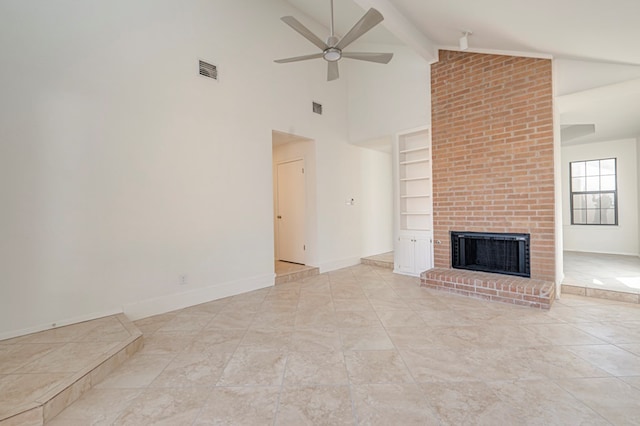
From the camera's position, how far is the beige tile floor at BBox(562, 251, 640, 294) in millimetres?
3797

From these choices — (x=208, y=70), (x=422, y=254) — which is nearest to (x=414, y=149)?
(x=422, y=254)

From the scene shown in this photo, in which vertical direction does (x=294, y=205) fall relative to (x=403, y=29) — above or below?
below

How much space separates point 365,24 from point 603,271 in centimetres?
500

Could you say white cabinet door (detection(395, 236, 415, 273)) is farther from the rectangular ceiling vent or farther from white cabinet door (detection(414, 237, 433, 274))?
the rectangular ceiling vent

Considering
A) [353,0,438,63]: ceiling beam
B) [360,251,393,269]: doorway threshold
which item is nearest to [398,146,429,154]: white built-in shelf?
[353,0,438,63]: ceiling beam

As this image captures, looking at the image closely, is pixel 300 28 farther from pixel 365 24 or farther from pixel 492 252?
pixel 492 252

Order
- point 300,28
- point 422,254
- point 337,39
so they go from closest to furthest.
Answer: point 300,28
point 337,39
point 422,254

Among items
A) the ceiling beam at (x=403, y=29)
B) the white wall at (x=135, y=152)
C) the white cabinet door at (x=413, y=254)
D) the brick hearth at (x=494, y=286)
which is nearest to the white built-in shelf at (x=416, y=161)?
the white cabinet door at (x=413, y=254)

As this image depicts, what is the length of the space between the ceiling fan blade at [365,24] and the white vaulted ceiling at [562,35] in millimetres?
539

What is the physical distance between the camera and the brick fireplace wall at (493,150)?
12.2 feet

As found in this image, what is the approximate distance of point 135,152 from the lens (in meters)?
3.22

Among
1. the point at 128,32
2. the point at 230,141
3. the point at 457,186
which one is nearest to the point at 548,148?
the point at 457,186

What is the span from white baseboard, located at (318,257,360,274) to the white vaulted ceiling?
12.1 feet

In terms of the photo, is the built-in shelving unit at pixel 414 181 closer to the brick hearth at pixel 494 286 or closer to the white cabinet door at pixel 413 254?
the white cabinet door at pixel 413 254
